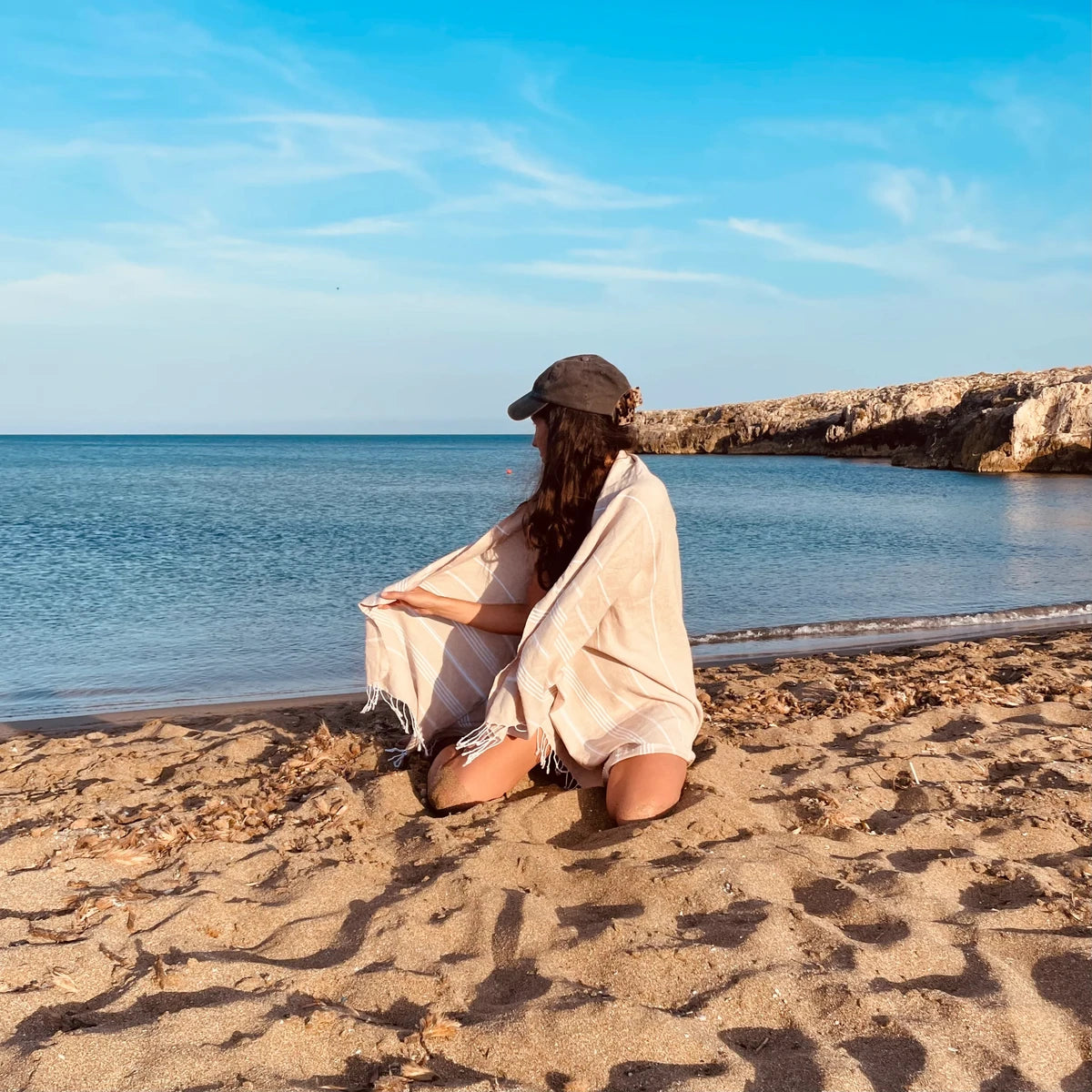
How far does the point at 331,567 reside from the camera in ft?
47.7

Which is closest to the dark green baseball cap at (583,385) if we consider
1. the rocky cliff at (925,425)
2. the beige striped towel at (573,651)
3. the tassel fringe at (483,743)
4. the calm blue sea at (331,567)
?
the beige striped towel at (573,651)

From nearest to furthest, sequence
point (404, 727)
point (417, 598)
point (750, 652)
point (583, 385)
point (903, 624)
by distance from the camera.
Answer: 1. point (583, 385)
2. point (417, 598)
3. point (404, 727)
4. point (750, 652)
5. point (903, 624)

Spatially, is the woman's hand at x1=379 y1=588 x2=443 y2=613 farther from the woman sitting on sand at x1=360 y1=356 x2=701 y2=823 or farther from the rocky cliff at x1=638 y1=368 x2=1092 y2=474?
the rocky cliff at x1=638 y1=368 x2=1092 y2=474

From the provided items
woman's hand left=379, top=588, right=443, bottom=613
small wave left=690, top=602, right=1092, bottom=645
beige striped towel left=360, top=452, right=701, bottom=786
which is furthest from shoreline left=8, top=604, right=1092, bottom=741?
woman's hand left=379, top=588, right=443, bottom=613

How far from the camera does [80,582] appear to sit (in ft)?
42.1

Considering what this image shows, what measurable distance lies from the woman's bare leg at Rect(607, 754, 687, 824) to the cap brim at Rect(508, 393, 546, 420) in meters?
1.54

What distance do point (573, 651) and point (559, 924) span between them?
1.19m

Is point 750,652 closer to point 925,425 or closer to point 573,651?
point 573,651

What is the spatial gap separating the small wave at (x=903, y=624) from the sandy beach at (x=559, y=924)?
480 centimetres

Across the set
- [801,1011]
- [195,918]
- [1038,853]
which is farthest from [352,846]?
[1038,853]

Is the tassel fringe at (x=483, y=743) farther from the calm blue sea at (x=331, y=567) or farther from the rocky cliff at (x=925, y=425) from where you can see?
the rocky cliff at (x=925, y=425)

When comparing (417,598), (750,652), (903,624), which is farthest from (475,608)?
(903,624)

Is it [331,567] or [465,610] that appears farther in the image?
[331,567]

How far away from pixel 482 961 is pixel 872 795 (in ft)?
6.81
